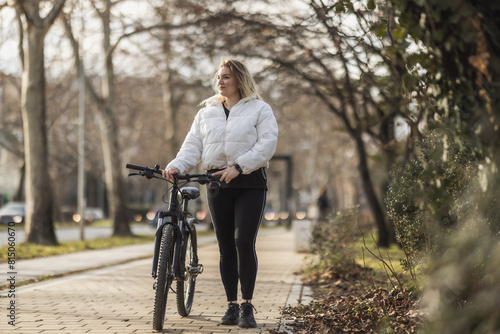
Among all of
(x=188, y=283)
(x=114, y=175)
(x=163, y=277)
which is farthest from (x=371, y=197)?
(x=163, y=277)

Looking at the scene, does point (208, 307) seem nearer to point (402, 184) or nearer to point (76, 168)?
point (402, 184)

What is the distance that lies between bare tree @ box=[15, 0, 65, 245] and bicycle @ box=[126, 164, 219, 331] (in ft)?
38.1

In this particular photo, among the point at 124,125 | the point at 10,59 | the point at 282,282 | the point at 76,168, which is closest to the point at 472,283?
the point at 282,282

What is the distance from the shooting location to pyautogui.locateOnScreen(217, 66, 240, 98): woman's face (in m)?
5.75

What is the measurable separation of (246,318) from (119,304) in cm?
186

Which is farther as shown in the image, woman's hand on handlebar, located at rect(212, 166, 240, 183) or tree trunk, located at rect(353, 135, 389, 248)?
tree trunk, located at rect(353, 135, 389, 248)

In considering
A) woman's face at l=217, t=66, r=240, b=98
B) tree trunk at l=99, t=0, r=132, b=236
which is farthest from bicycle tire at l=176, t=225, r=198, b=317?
tree trunk at l=99, t=0, r=132, b=236

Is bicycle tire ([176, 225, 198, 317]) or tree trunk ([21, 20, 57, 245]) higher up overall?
tree trunk ([21, 20, 57, 245])

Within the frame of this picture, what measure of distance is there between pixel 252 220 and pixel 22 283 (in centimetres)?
421

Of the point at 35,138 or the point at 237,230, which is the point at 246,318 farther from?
the point at 35,138

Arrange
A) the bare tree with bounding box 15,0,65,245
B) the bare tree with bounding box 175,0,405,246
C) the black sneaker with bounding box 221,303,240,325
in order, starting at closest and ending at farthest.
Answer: the black sneaker with bounding box 221,303,240,325
the bare tree with bounding box 175,0,405,246
the bare tree with bounding box 15,0,65,245

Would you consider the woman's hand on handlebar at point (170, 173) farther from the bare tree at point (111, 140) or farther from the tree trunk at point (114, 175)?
the tree trunk at point (114, 175)

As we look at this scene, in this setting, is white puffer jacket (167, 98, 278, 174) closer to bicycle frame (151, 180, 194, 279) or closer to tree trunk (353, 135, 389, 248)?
bicycle frame (151, 180, 194, 279)

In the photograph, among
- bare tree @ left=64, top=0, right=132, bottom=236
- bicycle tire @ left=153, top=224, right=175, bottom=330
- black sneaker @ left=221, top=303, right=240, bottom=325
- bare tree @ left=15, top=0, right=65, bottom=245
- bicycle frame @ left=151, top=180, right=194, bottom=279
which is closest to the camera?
bicycle tire @ left=153, top=224, right=175, bottom=330
